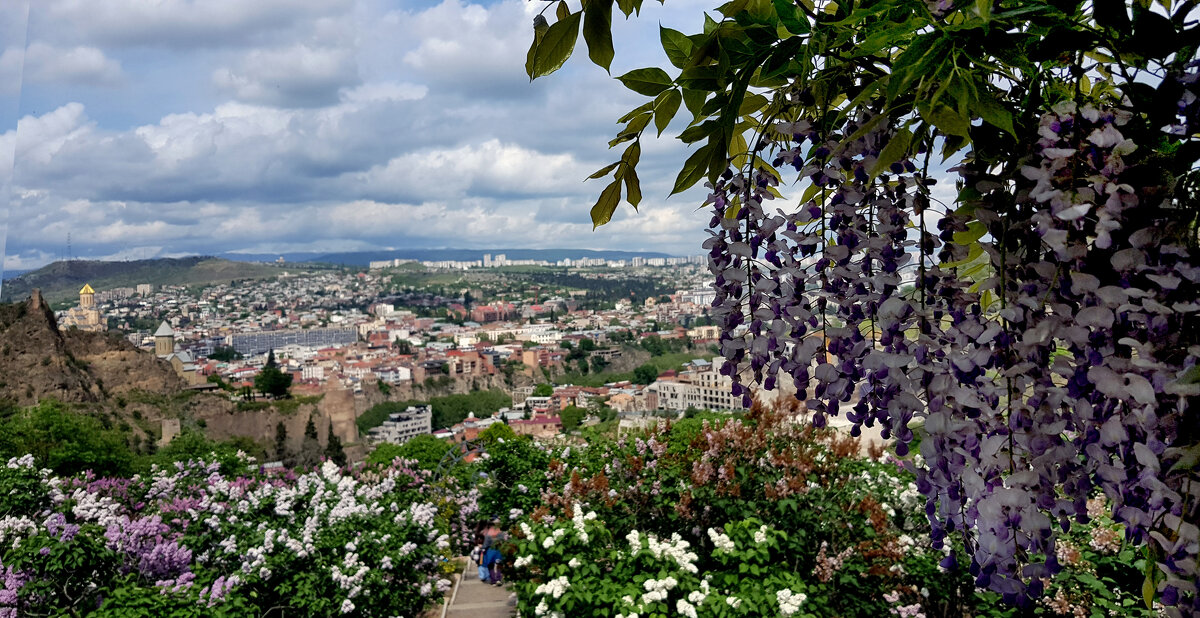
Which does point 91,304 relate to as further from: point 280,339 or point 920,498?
point 920,498

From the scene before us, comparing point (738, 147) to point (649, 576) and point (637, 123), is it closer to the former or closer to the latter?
point (637, 123)

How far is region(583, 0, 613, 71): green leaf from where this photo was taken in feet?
2.00

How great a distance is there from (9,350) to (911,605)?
2337cm

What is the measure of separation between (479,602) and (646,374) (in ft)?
106

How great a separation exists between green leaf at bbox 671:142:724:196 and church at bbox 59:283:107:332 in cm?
3531

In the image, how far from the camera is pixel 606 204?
73cm

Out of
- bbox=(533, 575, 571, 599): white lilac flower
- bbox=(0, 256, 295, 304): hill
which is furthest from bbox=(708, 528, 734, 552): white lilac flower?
bbox=(0, 256, 295, 304): hill

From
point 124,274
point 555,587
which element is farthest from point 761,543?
point 124,274

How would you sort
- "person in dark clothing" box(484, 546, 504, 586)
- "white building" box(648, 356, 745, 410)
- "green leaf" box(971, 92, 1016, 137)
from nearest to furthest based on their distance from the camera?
"green leaf" box(971, 92, 1016, 137) → "person in dark clothing" box(484, 546, 504, 586) → "white building" box(648, 356, 745, 410)

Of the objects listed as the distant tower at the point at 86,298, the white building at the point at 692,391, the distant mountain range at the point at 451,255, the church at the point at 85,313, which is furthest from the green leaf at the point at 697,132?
the distant mountain range at the point at 451,255

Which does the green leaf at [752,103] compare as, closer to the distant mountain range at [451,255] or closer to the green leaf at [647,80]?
the green leaf at [647,80]

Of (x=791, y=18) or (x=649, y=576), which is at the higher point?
(x=791, y=18)

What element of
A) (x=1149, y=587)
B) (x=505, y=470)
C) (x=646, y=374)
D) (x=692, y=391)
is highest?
(x=1149, y=587)

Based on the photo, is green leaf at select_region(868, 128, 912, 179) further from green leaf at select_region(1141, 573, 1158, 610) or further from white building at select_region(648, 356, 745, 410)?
white building at select_region(648, 356, 745, 410)
